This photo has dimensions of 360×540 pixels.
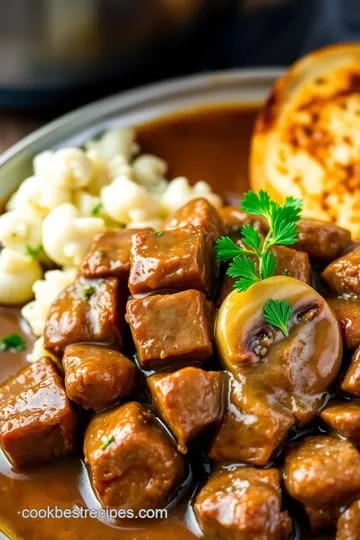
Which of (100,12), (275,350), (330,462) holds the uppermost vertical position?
(100,12)

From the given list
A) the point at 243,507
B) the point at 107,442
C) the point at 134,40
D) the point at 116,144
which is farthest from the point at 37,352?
the point at 134,40

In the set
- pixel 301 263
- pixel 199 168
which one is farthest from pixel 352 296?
pixel 199 168

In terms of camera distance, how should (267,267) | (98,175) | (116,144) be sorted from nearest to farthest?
(267,267) → (98,175) → (116,144)

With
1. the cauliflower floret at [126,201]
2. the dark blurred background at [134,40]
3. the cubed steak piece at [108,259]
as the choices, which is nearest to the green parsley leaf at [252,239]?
the cubed steak piece at [108,259]

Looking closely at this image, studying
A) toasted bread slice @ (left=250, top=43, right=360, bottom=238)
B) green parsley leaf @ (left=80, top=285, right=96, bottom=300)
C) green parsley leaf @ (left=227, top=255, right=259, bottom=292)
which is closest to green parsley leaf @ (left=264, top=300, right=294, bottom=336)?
green parsley leaf @ (left=227, top=255, right=259, bottom=292)

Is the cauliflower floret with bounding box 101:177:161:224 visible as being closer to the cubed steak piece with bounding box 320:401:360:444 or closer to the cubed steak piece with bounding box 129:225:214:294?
the cubed steak piece with bounding box 129:225:214:294

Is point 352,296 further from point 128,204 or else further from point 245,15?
point 245,15

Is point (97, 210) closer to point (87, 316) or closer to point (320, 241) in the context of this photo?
point (87, 316)
